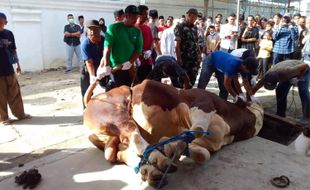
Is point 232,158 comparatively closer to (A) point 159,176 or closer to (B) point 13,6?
(A) point 159,176

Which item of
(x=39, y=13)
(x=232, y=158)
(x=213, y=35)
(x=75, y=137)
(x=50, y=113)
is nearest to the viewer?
(x=232, y=158)

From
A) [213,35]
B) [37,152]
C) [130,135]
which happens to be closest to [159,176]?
[130,135]

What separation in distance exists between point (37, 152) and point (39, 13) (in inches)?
258

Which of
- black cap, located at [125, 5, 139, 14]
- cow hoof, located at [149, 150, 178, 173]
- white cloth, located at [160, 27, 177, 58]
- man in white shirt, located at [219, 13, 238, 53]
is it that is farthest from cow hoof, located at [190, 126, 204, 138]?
man in white shirt, located at [219, 13, 238, 53]

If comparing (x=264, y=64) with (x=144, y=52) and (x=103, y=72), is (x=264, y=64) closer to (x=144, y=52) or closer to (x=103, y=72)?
(x=144, y=52)

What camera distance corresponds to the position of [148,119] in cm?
310

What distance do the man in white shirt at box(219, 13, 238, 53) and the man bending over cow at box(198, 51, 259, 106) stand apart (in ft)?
9.72

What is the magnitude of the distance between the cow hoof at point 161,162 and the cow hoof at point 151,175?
0.04m

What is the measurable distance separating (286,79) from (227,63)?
1003mm

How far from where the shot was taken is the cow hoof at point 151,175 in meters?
2.60

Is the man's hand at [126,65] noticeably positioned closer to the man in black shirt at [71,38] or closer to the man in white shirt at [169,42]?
the man in white shirt at [169,42]

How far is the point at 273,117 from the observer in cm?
445

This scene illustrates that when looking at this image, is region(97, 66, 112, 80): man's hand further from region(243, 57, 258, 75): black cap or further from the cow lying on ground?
region(243, 57, 258, 75): black cap

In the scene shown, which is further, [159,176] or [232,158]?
[232,158]
